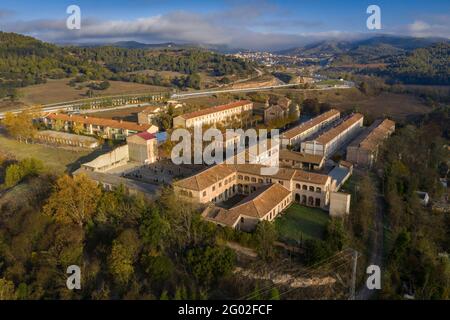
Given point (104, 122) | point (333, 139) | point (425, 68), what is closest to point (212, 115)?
point (104, 122)

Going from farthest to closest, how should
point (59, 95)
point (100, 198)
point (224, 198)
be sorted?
point (59, 95), point (224, 198), point (100, 198)

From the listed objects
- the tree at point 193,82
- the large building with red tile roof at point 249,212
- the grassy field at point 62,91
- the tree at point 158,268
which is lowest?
the tree at point 158,268

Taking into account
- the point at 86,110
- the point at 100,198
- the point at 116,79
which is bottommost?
the point at 100,198

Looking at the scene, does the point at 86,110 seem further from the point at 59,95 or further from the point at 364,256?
the point at 364,256

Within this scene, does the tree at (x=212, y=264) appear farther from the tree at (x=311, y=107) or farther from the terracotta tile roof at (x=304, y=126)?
the tree at (x=311, y=107)

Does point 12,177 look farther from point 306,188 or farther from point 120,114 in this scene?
point 120,114

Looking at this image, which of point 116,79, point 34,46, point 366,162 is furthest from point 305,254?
point 34,46

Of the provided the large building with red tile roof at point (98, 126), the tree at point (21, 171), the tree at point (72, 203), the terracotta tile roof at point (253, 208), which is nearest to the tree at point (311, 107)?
the large building with red tile roof at point (98, 126)
